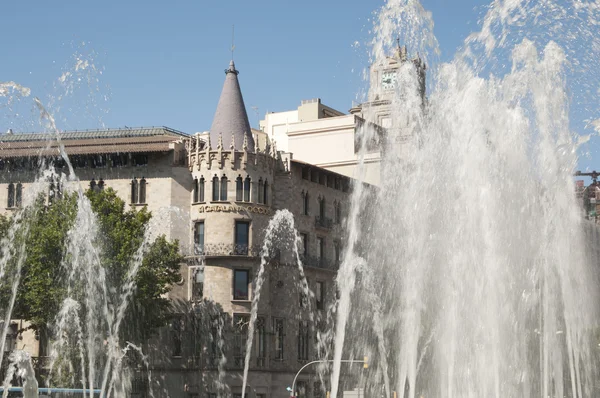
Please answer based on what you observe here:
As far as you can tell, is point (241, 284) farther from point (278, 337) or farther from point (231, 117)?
point (231, 117)

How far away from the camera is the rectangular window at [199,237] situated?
6900 cm

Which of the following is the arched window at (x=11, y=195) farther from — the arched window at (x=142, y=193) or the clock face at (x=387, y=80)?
the clock face at (x=387, y=80)

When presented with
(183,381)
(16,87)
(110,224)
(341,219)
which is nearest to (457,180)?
(16,87)

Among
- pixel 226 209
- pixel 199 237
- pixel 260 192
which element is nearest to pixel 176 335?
pixel 199 237

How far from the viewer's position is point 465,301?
4200 cm

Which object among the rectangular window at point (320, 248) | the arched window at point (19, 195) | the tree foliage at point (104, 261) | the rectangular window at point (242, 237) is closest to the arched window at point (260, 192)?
the rectangular window at point (242, 237)

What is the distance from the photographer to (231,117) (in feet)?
233

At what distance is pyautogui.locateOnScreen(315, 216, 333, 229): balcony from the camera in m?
76.4

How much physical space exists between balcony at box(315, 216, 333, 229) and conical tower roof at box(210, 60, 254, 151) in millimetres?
8651

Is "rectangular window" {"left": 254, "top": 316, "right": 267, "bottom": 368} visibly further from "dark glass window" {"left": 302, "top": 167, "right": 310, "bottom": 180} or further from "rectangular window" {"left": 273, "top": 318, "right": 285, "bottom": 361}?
"dark glass window" {"left": 302, "top": 167, "right": 310, "bottom": 180}

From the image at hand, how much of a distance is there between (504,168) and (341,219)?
34582 millimetres

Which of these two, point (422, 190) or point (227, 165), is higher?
point (227, 165)

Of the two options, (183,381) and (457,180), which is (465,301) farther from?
(183,381)

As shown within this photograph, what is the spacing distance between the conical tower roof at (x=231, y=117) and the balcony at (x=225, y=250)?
6.37m
